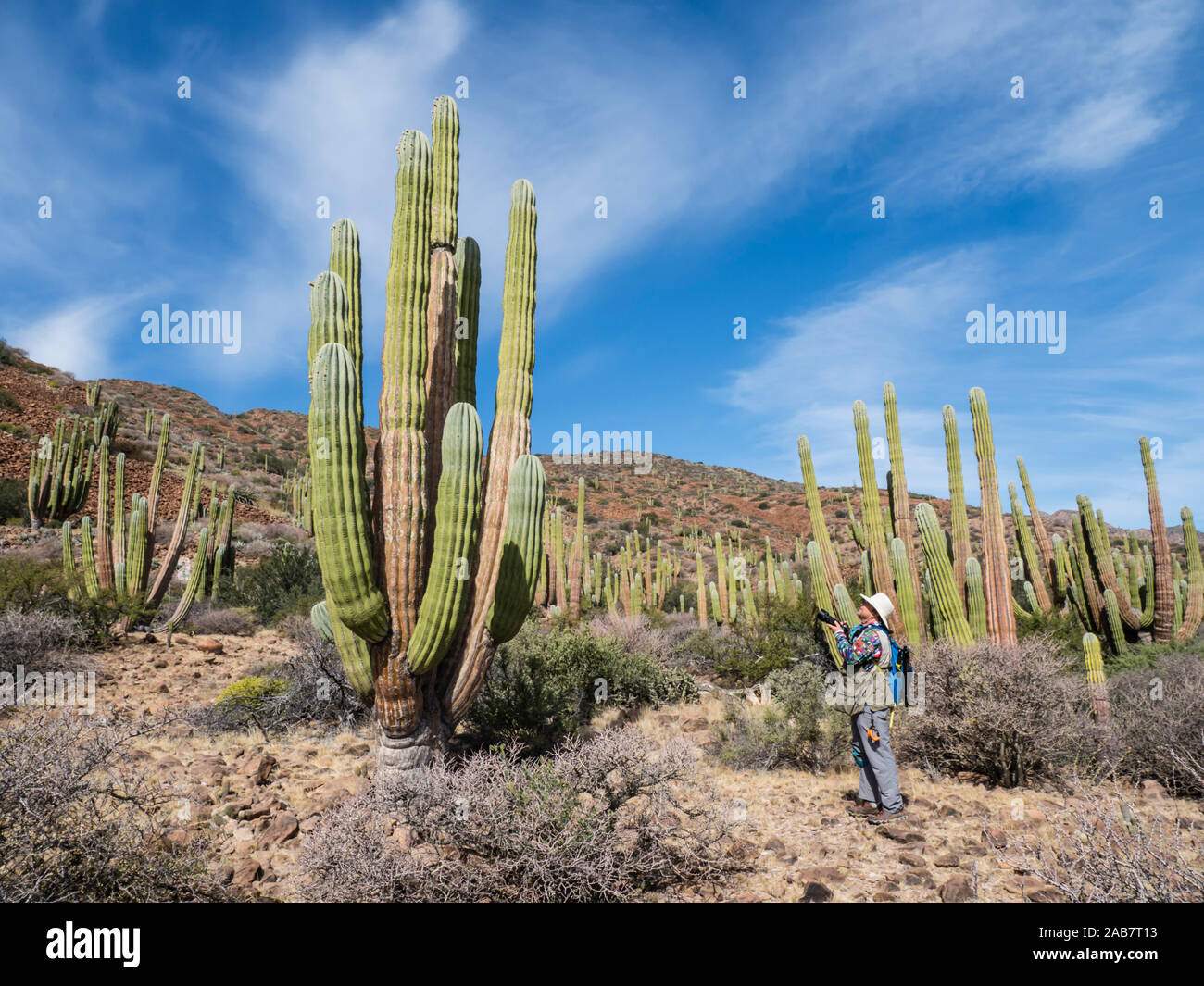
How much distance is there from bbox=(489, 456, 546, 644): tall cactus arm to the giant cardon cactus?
0.01 m

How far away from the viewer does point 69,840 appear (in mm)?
3127

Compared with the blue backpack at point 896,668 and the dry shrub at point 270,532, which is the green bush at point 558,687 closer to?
the blue backpack at point 896,668

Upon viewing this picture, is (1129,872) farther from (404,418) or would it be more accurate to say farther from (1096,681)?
(1096,681)

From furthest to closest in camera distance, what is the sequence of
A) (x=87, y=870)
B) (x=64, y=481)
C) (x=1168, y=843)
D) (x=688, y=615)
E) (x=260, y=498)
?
(x=260, y=498), (x=64, y=481), (x=688, y=615), (x=1168, y=843), (x=87, y=870)

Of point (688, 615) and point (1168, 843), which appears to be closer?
point (1168, 843)

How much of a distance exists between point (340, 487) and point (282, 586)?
10724 mm

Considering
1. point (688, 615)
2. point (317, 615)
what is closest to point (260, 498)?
point (688, 615)

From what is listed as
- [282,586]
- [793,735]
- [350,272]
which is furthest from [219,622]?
[793,735]

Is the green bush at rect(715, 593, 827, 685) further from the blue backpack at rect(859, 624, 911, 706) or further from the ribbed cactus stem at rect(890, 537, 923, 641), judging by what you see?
the blue backpack at rect(859, 624, 911, 706)

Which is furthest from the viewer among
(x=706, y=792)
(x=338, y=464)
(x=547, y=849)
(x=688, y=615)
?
(x=688, y=615)

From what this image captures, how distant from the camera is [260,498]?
93.8ft

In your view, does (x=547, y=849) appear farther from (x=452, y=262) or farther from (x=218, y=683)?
(x=218, y=683)

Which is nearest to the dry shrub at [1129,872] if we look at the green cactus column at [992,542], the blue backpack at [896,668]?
the blue backpack at [896,668]
